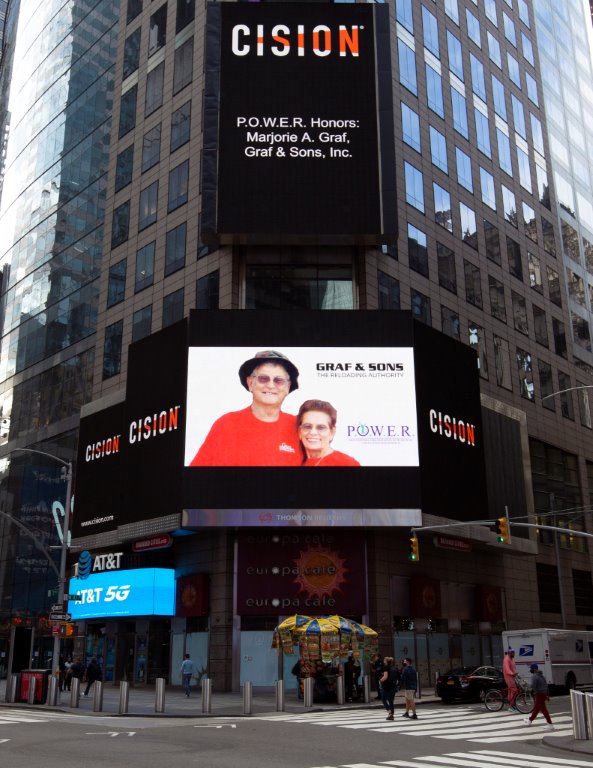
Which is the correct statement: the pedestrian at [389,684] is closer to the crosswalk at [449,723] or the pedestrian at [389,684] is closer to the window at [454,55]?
the crosswalk at [449,723]

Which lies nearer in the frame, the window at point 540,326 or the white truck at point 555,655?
the white truck at point 555,655

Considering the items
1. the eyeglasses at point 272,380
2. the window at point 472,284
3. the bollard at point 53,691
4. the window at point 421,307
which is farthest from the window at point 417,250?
the bollard at point 53,691

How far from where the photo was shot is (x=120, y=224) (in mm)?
57344

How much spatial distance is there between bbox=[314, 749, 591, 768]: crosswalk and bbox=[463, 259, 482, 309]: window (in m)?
41.6

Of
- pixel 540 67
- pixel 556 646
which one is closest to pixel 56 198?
pixel 540 67

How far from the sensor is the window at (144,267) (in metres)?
52.7

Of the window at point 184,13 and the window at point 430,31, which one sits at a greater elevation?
the window at point 430,31

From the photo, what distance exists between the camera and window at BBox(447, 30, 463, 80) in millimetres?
60781

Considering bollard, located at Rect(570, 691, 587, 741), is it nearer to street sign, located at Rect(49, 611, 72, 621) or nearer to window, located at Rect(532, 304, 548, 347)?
street sign, located at Rect(49, 611, 72, 621)

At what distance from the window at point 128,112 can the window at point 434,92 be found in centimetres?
2063

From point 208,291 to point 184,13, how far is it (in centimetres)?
2097

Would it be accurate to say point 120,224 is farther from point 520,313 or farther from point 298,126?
point 520,313

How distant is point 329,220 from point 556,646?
24528 mm

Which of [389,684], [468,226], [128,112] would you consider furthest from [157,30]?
[389,684]
